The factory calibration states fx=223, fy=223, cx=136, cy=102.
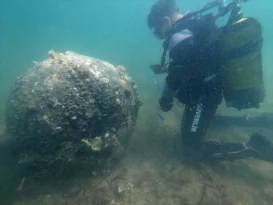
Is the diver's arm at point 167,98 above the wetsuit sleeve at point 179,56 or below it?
below

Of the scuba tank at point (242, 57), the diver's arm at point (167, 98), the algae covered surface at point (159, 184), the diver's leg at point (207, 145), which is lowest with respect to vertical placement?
the algae covered surface at point (159, 184)

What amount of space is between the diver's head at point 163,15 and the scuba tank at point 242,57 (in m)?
1.44

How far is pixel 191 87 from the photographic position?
497 centimetres

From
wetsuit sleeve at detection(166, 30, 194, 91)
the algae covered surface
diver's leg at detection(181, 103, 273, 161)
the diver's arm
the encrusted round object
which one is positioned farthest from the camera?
the diver's arm

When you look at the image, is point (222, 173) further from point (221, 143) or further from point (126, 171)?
point (126, 171)

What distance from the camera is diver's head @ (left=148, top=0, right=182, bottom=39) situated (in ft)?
18.1

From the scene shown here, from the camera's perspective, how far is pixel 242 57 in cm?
452

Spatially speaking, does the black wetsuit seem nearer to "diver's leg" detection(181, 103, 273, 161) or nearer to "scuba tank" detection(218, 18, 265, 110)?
"diver's leg" detection(181, 103, 273, 161)

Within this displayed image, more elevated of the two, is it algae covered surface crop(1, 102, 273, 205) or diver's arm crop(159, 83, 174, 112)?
diver's arm crop(159, 83, 174, 112)

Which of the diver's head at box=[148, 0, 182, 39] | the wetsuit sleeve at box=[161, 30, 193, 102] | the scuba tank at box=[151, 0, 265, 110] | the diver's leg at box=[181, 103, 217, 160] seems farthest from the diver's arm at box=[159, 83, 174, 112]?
the diver's head at box=[148, 0, 182, 39]

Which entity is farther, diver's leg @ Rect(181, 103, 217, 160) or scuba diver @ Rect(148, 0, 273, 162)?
diver's leg @ Rect(181, 103, 217, 160)

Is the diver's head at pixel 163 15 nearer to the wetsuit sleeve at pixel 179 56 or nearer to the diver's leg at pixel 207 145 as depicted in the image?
the wetsuit sleeve at pixel 179 56

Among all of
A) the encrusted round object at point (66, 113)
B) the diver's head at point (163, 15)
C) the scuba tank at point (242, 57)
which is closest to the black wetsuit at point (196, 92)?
the scuba tank at point (242, 57)

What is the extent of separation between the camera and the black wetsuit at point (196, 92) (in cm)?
461
